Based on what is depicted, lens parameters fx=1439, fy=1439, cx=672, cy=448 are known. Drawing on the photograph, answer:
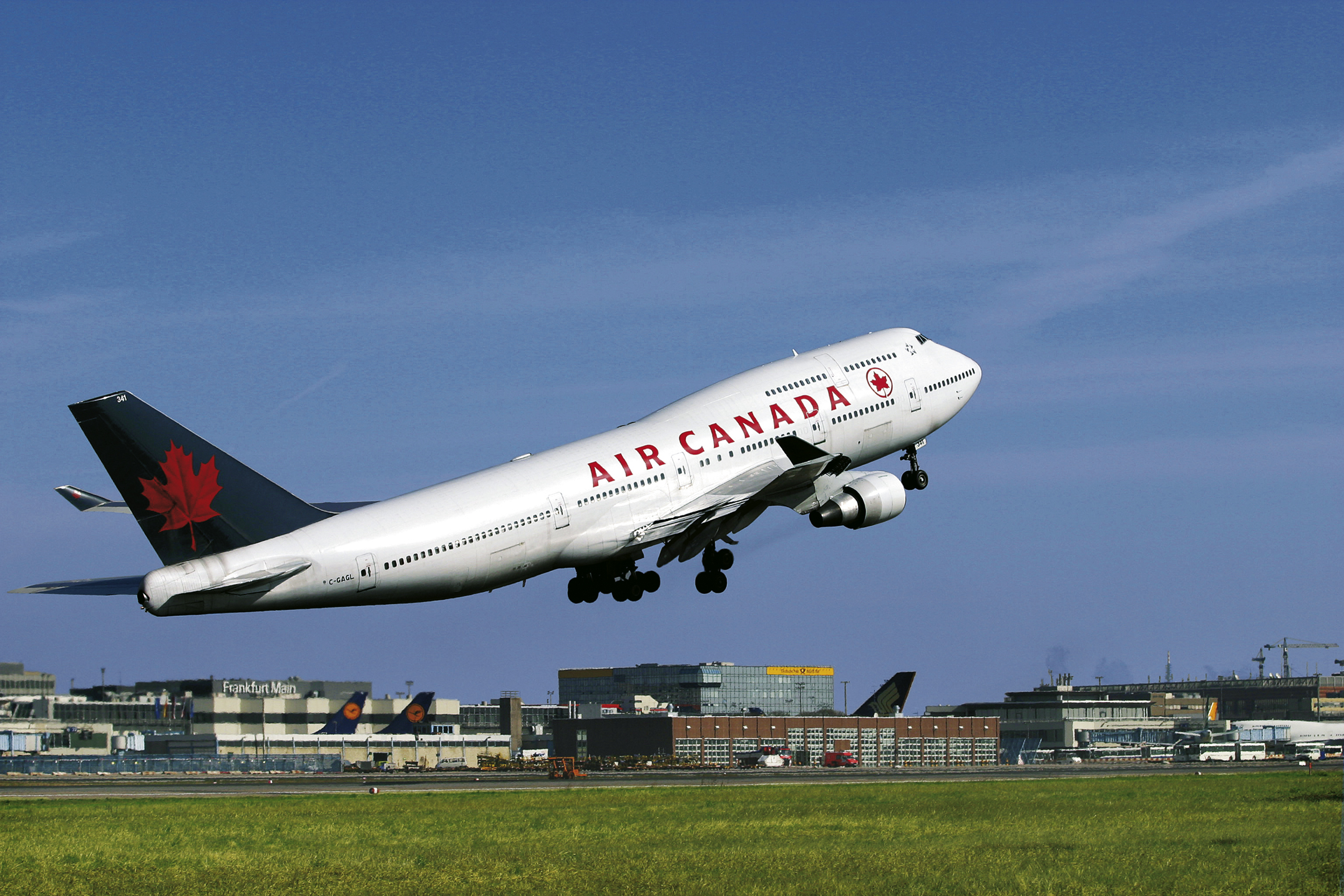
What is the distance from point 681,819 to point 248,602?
28.7m

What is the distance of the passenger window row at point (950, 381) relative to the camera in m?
64.9

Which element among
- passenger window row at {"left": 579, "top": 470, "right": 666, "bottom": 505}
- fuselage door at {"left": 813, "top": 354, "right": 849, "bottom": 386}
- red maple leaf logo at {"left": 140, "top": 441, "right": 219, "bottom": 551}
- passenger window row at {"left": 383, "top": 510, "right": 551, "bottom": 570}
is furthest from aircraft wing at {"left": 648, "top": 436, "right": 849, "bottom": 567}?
red maple leaf logo at {"left": 140, "top": 441, "right": 219, "bottom": 551}

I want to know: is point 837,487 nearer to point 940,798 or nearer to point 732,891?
point 732,891

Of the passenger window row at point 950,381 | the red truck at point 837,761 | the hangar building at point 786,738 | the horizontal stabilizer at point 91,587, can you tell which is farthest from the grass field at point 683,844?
the hangar building at point 786,738

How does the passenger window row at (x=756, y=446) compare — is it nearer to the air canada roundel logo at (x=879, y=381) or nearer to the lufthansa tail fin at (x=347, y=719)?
the air canada roundel logo at (x=879, y=381)

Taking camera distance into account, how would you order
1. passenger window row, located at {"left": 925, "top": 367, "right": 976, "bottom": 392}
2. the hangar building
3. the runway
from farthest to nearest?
1. the hangar building
2. the runway
3. passenger window row, located at {"left": 925, "top": 367, "right": 976, "bottom": 392}

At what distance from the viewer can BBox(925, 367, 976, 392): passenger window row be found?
64.9 m

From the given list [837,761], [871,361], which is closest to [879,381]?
[871,361]

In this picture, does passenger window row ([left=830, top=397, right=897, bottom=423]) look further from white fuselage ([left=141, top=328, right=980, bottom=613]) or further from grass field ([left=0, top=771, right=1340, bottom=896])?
grass field ([left=0, top=771, right=1340, bottom=896])

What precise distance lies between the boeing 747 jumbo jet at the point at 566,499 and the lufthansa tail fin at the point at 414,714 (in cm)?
11808

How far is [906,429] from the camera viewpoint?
63.5 metres

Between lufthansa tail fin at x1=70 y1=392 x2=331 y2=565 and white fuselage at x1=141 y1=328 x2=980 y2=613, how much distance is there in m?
0.73

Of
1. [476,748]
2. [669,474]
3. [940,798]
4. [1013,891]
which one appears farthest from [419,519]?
[476,748]

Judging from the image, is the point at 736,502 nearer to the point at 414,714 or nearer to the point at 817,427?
the point at 817,427
